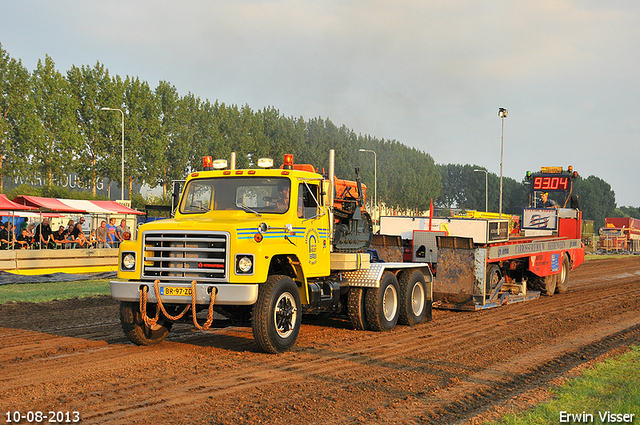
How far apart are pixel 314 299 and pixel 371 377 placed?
7.84ft

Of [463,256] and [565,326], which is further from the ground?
[463,256]

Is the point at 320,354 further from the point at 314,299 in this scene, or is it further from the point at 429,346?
the point at 429,346

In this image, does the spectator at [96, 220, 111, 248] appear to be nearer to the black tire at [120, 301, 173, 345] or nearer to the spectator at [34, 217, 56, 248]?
the spectator at [34, 217, 56, 248]

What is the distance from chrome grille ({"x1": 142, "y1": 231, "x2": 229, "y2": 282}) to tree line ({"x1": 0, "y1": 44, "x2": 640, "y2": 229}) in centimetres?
2776

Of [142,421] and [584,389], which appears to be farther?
[584,389]

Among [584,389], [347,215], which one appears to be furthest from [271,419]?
[347,215]

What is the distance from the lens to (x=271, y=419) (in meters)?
5.94

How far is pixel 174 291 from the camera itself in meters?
8.55

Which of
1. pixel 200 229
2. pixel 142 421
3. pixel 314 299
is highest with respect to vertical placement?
pixel 200 229

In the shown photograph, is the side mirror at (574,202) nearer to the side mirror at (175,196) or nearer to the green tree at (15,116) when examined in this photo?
the side mirror at (175,196)

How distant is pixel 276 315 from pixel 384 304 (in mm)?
3206

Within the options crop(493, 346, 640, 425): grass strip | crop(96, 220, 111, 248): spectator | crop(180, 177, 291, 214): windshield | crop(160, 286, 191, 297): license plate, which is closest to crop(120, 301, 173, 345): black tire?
crop(160, 286, 191, 297): license plate

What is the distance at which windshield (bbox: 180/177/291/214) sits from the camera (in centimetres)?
977

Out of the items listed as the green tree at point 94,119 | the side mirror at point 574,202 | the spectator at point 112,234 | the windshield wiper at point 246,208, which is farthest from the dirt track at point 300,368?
the green tree at point 94,119
